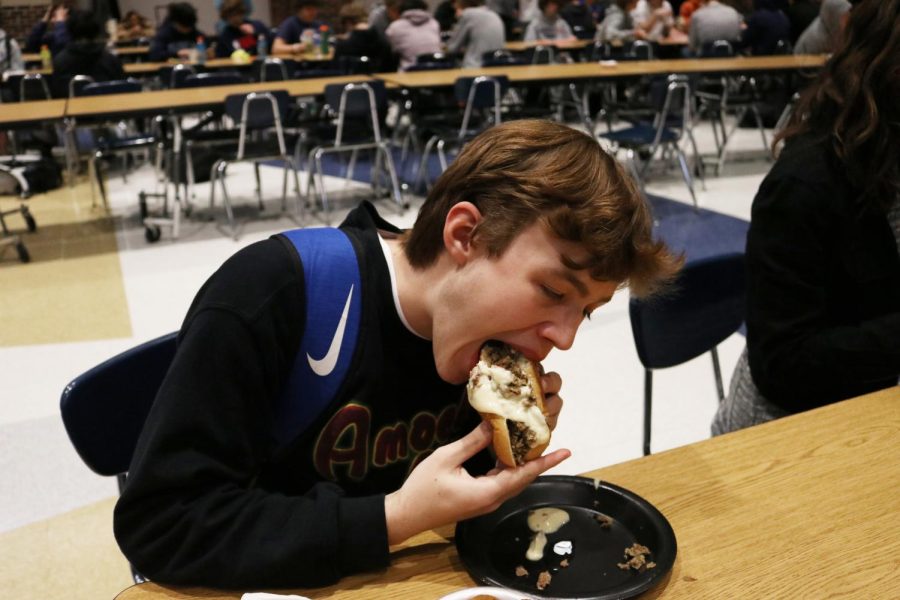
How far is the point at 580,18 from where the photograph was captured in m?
11.8

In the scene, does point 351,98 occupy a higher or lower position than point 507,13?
lower

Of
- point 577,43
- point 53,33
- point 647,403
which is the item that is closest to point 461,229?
point 647,403

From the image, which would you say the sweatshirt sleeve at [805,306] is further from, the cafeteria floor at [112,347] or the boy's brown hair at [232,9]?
the boy's brown hair at [232,9]

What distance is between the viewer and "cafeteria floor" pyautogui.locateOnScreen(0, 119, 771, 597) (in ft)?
8.13

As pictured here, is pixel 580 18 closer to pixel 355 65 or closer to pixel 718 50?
pixel 718 50

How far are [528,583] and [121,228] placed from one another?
206 inches

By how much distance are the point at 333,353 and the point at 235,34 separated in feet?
28.0

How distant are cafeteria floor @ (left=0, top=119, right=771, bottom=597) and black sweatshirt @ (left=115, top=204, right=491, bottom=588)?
1321mm

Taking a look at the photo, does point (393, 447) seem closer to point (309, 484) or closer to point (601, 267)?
point (309, 484)

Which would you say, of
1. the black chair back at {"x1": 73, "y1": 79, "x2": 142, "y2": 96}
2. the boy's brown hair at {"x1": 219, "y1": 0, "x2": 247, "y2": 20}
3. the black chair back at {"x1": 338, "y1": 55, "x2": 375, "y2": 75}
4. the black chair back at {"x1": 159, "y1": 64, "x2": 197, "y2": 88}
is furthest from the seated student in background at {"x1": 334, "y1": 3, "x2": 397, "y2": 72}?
the black chair back at {"x1": 73, "y1": 79, "x2": 142, "y2": 96}

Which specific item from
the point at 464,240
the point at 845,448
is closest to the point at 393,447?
the point at 464,240

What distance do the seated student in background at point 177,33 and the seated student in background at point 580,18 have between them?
569 cm

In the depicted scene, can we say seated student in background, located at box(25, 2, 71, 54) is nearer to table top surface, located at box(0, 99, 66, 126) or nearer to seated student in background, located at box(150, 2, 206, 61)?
seated student in background, located at box(150, 2, 206, 61)

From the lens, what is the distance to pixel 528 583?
0.92 meters
